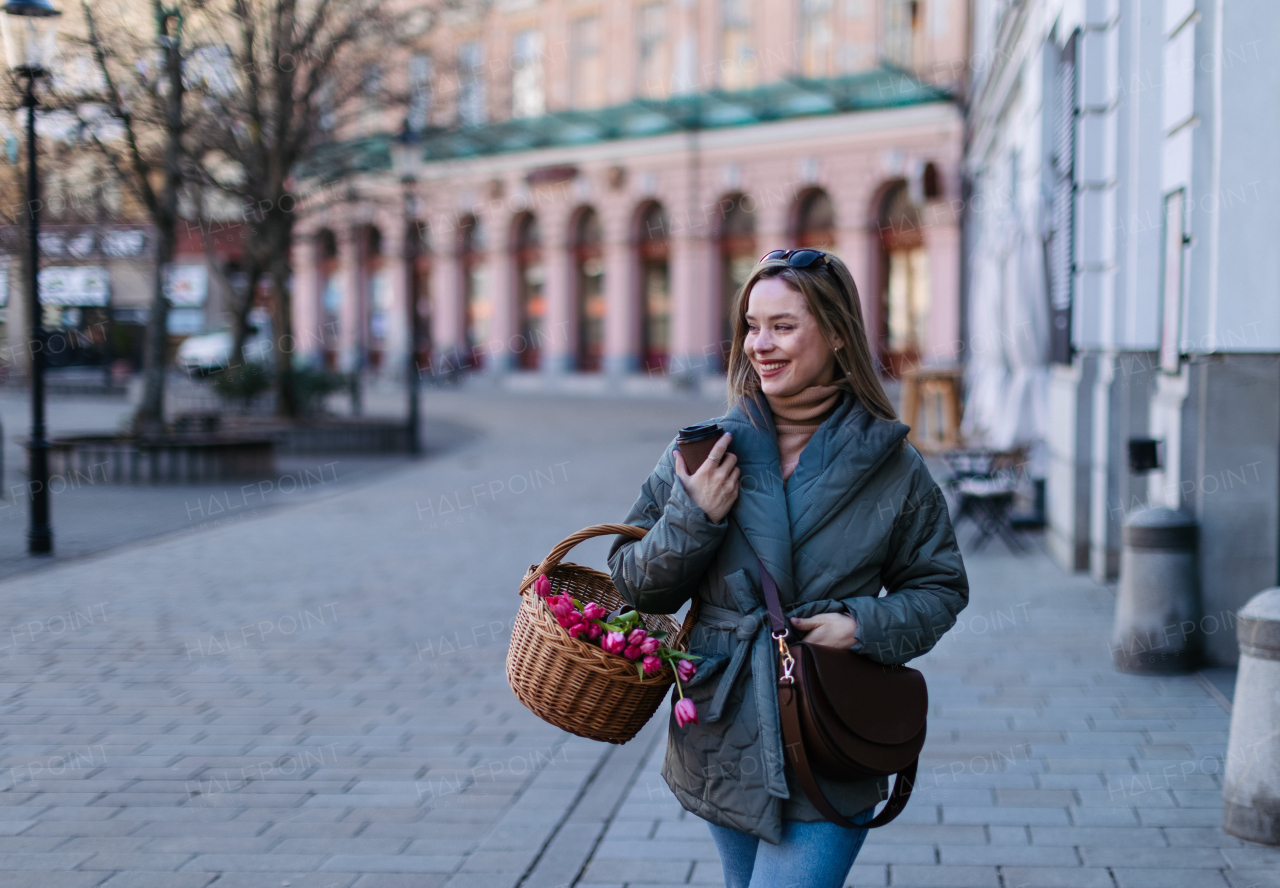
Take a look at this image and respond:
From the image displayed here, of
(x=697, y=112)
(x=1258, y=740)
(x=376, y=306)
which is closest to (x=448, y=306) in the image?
(x=376, y=306)

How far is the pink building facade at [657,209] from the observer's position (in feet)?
96.9

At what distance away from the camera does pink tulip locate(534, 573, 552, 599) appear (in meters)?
2.50

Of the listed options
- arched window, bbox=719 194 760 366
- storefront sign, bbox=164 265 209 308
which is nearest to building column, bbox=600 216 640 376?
arched window, bbox=719 194 760 366

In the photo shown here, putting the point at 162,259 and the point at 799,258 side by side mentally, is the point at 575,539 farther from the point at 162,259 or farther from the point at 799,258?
the point at 162,259

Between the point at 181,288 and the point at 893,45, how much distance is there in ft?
101

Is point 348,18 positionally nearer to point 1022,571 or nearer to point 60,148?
point 60,148

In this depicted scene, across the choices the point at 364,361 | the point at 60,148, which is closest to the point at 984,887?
the point at 60,148

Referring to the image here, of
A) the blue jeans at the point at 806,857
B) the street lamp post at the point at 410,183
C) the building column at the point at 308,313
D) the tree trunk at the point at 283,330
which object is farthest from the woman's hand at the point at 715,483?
the building column at the point at 308,313

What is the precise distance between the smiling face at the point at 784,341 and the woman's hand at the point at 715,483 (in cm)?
17

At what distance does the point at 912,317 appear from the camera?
30812 mm

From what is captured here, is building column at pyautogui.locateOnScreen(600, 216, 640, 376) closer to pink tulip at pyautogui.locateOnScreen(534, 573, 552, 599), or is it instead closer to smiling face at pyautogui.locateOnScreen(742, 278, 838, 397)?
pink tulip at pyautogui.locateOnScreen(534, 573, 552, 599)

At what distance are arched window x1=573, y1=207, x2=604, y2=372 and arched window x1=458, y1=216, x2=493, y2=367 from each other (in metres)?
3.58

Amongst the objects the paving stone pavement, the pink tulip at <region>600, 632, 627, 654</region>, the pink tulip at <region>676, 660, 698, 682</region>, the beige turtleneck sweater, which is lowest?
the paving stone pavement

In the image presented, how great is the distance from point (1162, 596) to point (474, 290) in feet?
118
